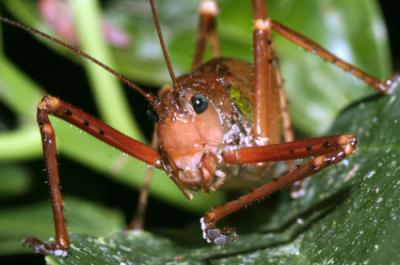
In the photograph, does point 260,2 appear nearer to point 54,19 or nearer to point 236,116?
point 236,116

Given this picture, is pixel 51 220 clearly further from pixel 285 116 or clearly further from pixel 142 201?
pixel 285 116

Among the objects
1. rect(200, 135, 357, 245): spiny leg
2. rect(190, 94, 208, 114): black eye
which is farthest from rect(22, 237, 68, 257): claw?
rect(190, 94, 208, 114): black eye

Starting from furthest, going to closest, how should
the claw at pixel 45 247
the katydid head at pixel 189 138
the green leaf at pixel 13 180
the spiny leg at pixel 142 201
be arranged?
the green leaf at pixel 13 180 → the spiny leg at pixel 142 201 → the katydid head at pixel 189 138 → the claw at pixel 45 247

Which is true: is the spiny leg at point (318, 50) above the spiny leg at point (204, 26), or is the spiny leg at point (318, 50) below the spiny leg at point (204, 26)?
below

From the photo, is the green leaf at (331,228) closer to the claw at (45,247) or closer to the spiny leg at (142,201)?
the claw at (45,247)

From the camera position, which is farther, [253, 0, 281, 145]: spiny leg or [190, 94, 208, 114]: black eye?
[253, 0, 281, 145]: spiny leg

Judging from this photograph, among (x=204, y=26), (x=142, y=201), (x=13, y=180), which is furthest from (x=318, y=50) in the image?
(x=13, y=180)

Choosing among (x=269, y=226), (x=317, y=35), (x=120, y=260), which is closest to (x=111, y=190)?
(x=269, y=226)

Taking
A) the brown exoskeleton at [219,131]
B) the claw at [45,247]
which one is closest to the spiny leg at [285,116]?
the brown exoskeleton at [219,131]

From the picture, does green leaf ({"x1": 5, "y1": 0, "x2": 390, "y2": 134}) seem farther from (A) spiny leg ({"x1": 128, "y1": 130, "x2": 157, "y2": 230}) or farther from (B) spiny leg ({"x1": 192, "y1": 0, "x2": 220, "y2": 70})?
(A) spiny leg ({"x1": 128, "y1": 130, "x2": 157, "y2": 230})
